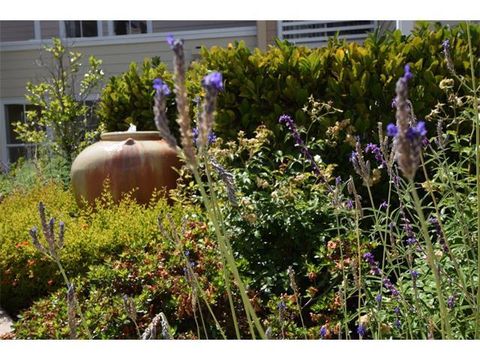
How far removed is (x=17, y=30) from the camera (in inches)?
412

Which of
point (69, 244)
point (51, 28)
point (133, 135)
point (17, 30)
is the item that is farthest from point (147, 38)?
point (69, 244)

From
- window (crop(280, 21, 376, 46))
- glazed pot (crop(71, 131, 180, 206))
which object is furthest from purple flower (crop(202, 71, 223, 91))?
window (crop(280, 21, 376, 46))

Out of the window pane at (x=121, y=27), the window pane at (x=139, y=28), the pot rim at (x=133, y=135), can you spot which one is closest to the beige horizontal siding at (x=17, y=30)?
the window pane at (x=121, y=27)

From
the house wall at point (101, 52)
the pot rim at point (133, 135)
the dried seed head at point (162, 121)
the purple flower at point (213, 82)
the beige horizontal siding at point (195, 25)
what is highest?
the beige horizontal siding at point (195, 25)

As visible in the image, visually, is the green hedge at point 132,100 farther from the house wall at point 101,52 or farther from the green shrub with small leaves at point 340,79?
the house wall at point 101,52

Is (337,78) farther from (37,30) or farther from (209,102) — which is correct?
(37,30)

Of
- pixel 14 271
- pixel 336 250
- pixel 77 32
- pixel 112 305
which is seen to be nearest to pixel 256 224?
pixel 336 250

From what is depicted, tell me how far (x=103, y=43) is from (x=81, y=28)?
1284mm

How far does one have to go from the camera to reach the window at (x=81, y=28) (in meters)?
10.2

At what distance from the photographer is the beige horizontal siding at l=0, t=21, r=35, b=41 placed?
10250 mm

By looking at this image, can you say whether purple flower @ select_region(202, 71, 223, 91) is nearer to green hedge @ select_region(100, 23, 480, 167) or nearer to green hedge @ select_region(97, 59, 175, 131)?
green hedge @ select_region(100, 23, 480, 167)

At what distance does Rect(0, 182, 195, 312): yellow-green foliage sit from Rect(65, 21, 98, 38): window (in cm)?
677

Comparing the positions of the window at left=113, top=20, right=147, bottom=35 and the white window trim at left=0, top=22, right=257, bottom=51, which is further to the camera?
the window at left=113, top=20, right=147, bottom=35
